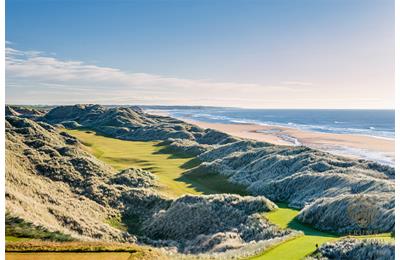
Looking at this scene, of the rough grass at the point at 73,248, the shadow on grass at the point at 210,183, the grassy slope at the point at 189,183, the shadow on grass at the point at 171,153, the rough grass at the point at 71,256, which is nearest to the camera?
the rough grass at the point at 71,256

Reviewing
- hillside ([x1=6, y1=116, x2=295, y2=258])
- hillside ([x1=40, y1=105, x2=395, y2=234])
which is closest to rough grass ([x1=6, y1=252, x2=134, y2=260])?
hillside ([x1=6, y1=116, x2=295, y2=258])

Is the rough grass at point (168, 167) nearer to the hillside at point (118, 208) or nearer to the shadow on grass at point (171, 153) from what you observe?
the shadow on grass at point (171, 153)

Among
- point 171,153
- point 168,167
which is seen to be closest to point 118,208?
point 168,167

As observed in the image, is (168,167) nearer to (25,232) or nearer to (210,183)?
(210,183)

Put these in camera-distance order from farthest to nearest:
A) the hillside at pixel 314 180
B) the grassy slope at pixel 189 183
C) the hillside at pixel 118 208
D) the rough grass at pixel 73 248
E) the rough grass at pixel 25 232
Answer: the hillside at pixel 118 208, the hillside at pixel 314 180, the rough grass at pixel 25 232, the grassy slope at pixel 189 183, the rough grass at pixel 73 248

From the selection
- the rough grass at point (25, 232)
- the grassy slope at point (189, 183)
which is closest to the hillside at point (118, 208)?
the rough grass at point (25, 232)

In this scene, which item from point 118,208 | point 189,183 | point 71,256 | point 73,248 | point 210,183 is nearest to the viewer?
point 71,256

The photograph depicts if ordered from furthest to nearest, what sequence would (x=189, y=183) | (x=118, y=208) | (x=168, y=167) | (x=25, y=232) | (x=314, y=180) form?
(x=168, y=167) → (x=189, y=183) → (x=314, y=180) → (x=118, y=208) → (x=25, y=232)

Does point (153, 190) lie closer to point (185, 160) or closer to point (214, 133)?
point (185, 160)
